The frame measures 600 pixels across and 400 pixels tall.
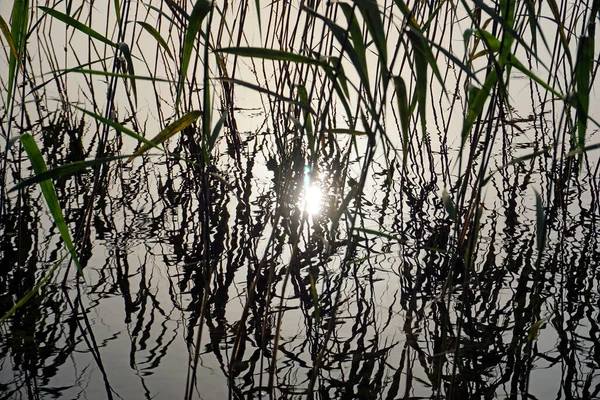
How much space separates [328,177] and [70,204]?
1.10 metres

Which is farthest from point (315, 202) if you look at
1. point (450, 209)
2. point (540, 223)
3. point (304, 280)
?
point (540, 223)

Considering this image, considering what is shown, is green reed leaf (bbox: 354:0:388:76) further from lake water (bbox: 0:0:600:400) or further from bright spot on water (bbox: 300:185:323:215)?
bright spot on water (bbox: 300:185:323:215)

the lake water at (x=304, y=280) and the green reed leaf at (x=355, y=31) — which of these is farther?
the lake water at (x=304, y=280)

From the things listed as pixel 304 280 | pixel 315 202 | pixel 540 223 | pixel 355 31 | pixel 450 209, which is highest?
pixel 315 202

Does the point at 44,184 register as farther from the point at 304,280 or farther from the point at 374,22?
the point at 304,280

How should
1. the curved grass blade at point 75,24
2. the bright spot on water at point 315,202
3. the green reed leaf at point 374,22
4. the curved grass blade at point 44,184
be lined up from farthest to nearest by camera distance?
the bright spot on water at point 315,202, the curved grass blade at point 75,24, the curved grass blade at point 44,184, the green reed leaf at point 374,22

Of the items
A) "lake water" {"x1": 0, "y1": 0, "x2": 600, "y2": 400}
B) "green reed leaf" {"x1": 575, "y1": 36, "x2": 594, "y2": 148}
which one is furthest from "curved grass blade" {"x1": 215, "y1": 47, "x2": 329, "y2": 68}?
"green reed leaf" {"x1": 575, "y1": 36, "x2": 594, "y2": 148}

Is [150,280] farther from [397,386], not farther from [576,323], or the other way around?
[576,323]

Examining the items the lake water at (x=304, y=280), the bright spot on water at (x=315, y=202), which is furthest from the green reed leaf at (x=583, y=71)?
the bright spot on water at (x=315, y=202)

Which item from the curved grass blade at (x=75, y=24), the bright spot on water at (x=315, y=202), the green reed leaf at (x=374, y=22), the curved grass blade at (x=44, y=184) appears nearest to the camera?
the green reed leaf at (x=374, y=22)

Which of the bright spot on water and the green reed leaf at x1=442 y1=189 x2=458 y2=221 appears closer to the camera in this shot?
the green reed leaf at x1=442 y1=189 x2=458 y2=221

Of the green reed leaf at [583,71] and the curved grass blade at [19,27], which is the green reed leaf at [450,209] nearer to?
the green reed leaf at [583,71]

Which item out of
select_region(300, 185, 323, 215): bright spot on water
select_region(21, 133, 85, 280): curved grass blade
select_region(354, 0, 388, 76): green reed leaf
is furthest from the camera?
select_region(300, 185, 323, 215): bright spot on water

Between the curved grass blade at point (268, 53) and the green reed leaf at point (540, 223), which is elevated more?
the curved grass blade at point (268, 53)
